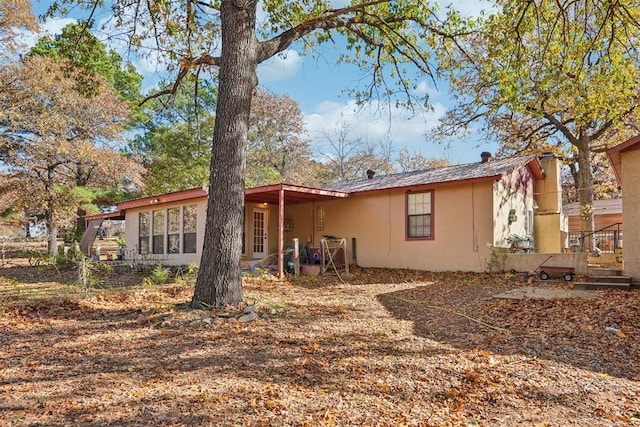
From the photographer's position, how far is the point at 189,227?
13.5m

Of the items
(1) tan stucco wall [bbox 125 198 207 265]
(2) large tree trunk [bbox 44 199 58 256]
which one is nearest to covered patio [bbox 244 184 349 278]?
(1) tan stucco wall [bbox 125 198 207 265]

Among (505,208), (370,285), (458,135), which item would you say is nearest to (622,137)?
(458,135)

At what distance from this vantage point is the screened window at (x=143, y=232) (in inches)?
601

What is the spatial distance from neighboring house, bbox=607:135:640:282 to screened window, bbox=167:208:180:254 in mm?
12147

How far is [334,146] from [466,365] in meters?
26.2

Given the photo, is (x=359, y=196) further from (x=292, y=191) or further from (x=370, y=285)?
(x=370, y=285)

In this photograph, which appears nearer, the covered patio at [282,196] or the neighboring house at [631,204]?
the neighboring house at [631,204]

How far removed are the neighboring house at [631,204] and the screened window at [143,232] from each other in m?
14.1

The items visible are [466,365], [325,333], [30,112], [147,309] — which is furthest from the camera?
[30,112]

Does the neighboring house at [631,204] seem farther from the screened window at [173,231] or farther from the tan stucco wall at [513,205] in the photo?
the screened window at [173,231]

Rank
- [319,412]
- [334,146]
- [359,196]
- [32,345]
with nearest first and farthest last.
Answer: [319,412]
[32,345]
[359,196]
[334,146]

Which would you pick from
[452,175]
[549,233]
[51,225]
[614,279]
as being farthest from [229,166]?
[51,225]

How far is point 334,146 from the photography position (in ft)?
96.3

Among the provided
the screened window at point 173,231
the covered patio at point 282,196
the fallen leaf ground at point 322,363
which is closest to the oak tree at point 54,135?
the screened window at point 173,231
